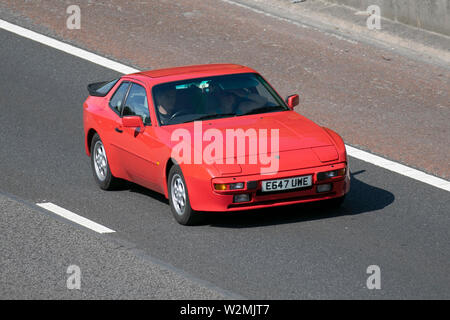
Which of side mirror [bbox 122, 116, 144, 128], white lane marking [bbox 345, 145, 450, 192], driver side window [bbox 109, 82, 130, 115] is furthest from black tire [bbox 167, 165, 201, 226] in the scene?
white lane marking [bbox 345, 145, 450, 192]

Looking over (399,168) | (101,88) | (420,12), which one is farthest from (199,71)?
(420,12)

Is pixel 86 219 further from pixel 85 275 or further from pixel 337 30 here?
pixel 337 30

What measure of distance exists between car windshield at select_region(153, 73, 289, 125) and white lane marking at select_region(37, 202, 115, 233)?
4.48 feet

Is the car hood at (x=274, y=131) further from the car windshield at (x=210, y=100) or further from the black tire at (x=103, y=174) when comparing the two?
the black tire at (x=103, y=174)

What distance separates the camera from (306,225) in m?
10.1

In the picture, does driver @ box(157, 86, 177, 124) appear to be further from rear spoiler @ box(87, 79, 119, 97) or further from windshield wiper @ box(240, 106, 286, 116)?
rear spoiler @ box(87, 79, 119, 97)

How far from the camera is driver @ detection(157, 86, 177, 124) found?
10828 mm

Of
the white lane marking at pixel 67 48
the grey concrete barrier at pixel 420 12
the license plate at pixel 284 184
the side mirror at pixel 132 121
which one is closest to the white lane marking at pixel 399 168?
the license plate at pixel 284 184

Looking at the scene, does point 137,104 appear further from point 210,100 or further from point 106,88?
point 106,88

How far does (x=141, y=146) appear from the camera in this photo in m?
10.9

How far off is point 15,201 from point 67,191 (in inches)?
41.2

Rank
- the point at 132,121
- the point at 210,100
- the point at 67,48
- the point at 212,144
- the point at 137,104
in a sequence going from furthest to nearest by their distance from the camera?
the point at 67,48 < the point at 137,104 < the point at 210,100 < the point at 132,121 < the point at 212,144

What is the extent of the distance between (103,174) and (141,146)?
1275mm

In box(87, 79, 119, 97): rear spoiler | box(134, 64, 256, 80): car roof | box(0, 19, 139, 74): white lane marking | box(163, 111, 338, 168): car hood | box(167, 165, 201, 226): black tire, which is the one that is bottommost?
box(0, 19, 139, 74): white lane marking
